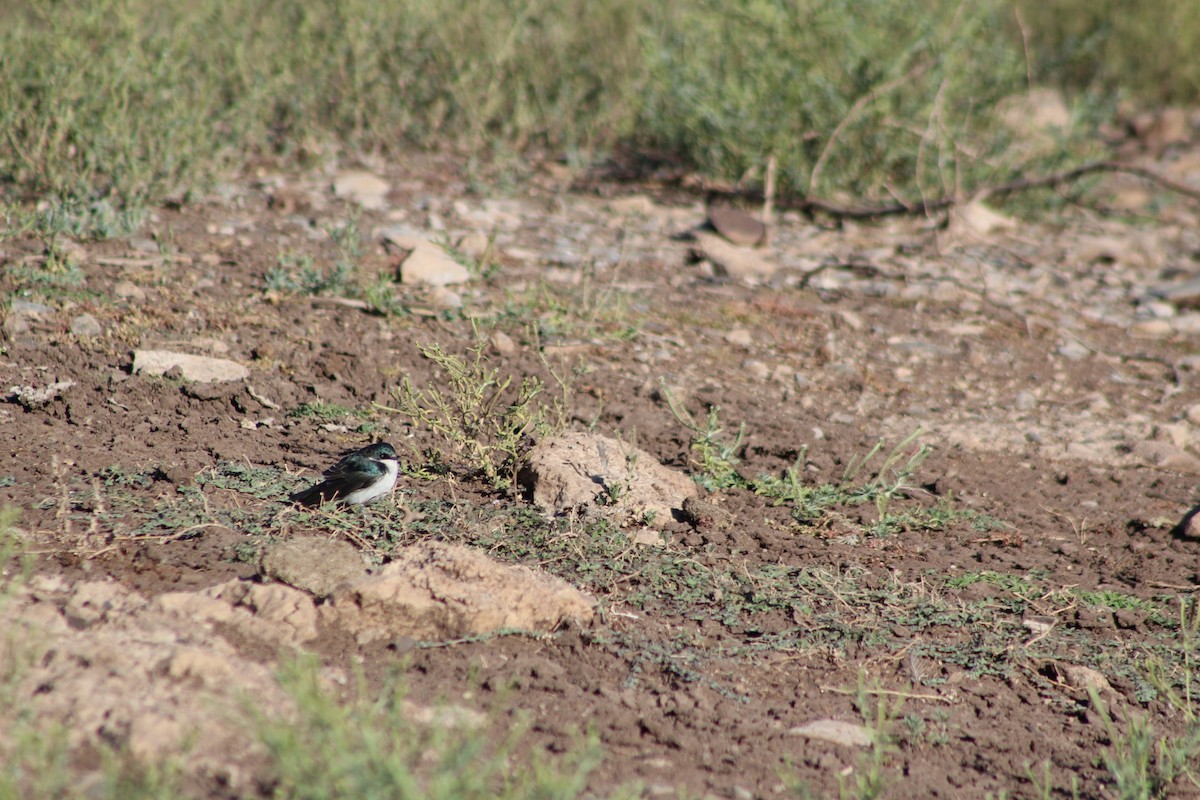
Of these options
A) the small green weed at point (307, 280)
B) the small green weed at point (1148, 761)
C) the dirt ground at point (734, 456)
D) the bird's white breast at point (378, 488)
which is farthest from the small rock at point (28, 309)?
the small green weed at point (1148, 761)

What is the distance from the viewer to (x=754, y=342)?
516 centimetres

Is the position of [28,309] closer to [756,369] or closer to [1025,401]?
[756,369]

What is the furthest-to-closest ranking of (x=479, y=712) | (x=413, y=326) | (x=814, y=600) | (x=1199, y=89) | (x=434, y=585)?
1. (x=1199, y=89)
2. (x=413, y=326)
3. (x=814, y=600)
4. (x=434, y=585)
5. (x=479, y=712)

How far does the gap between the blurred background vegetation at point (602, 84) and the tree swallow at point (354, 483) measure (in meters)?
3.10

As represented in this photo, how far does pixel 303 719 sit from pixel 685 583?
130 centimetres

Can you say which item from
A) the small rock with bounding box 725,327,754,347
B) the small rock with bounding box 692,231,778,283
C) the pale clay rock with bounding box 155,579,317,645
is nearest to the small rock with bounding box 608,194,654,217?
the small rock with bounding box 692,231,778,283

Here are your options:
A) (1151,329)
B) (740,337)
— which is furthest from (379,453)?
(1151,329)

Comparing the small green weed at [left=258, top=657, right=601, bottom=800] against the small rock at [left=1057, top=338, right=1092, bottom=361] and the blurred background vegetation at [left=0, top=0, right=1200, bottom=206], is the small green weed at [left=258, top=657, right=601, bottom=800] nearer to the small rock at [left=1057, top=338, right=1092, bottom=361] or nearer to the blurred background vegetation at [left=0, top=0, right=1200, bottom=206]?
the small rock at [left=1057, top=338, right=1092, bottom=361]

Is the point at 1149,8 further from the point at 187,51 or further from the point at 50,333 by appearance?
the point at 50,333

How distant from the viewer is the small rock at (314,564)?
2.83m

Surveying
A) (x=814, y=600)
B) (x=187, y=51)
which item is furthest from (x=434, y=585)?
(x=187, y=51)

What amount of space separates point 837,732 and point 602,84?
5.71 meters

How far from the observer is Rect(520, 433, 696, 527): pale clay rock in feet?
11.3

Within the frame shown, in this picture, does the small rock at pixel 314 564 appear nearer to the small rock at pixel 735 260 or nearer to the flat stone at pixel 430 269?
the flat stone at pixel 430 269
